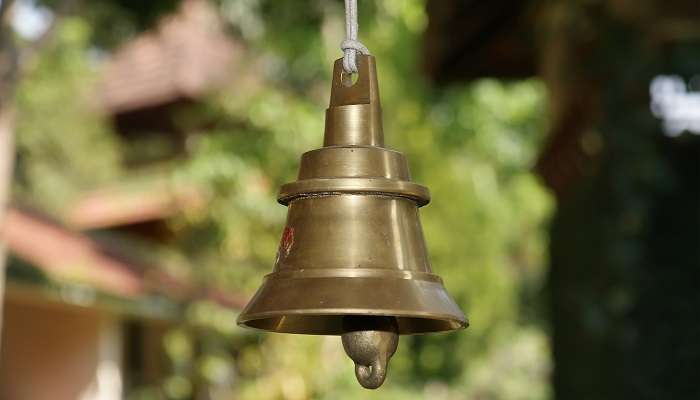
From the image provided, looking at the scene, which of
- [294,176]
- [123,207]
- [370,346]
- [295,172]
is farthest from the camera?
[123,207]

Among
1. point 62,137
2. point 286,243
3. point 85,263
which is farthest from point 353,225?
point 62,137

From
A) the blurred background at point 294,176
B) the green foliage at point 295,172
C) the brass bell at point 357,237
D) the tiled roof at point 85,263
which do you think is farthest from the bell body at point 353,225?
the tiled roof at point 85,263

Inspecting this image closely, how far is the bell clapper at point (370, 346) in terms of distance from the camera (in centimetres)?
178

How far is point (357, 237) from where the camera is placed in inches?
72.7

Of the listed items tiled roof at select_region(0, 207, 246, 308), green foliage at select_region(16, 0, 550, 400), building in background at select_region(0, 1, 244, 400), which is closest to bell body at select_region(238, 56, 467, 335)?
building in background at select_region(0, 1, 244, 400)

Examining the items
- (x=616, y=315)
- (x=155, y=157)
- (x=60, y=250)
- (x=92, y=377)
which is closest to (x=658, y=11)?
(x=616, y=315)

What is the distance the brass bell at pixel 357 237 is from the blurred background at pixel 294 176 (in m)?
2.31

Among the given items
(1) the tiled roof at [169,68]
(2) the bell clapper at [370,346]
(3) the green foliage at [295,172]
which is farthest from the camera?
(1) the tiled roof at [169,68]

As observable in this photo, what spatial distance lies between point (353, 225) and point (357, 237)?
0.06ft

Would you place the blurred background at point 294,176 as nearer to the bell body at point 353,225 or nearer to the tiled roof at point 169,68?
the tiled roof at point 169,68

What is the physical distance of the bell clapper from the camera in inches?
70.1

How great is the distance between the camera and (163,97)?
659 inches

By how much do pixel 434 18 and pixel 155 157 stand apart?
564 inches

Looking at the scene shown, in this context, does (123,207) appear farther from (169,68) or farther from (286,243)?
(286,243)
